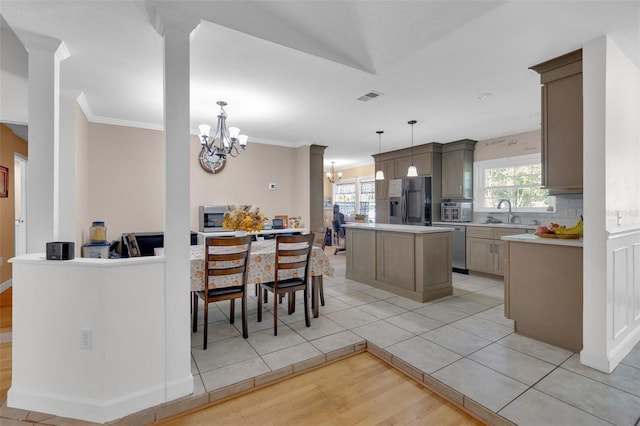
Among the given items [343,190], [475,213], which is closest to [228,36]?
[475,213]

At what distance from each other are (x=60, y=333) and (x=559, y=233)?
3794mm

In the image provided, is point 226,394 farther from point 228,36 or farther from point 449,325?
point 228,36

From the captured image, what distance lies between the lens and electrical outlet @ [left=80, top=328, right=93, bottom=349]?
178cm

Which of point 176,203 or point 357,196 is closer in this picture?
point 176,203

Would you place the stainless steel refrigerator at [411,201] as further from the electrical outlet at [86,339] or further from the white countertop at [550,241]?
the electrical outlet at [86,339]

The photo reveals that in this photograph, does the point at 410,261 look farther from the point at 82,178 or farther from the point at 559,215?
the point at 82,178

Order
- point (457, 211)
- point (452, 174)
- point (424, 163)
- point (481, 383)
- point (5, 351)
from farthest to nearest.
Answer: point (424, 163), point (452, 174), point (457, 211), point (5, 351), point (481, 383)

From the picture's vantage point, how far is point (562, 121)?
262 centimetres

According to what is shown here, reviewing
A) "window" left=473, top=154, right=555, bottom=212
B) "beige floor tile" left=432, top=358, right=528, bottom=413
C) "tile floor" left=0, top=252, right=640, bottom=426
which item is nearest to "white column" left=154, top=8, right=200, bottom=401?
"tile floor" left=0, top=252, right=640, bottom=426

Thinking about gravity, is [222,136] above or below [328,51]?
below

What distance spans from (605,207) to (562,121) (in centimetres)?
86

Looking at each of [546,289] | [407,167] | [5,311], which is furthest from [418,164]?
[5,311]

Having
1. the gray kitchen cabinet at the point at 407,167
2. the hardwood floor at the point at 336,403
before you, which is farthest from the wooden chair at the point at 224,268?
the gray kitchen cabinet at the point at 407,167

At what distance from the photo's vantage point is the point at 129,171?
4637 millimetres
